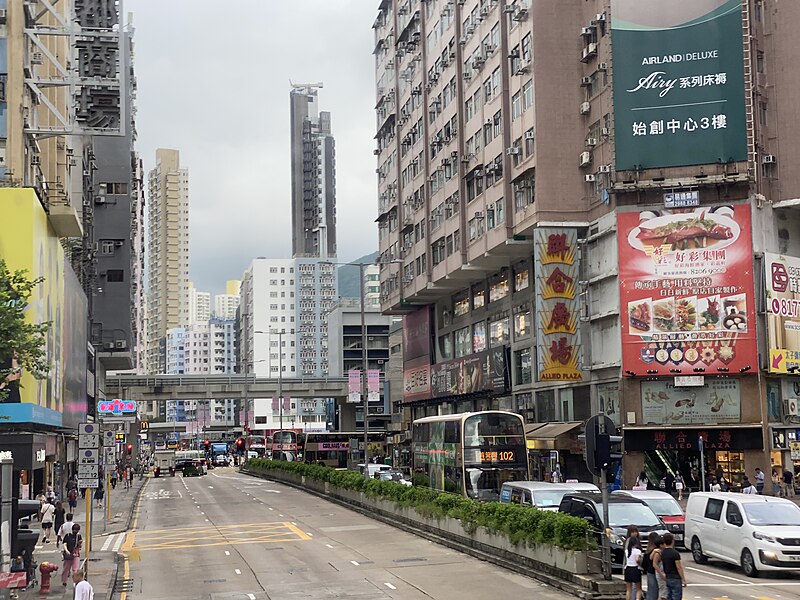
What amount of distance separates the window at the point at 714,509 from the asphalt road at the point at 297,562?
502 cm

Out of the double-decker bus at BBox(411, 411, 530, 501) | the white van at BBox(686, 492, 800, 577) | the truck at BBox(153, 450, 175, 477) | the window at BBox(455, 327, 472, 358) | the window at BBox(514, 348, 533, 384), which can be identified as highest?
the window at BBox(455, 327, 472, 358)

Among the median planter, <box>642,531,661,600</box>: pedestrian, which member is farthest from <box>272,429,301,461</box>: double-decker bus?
<box>642,531,661,600</box>: pedestrian

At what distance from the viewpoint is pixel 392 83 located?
96688 millimetres

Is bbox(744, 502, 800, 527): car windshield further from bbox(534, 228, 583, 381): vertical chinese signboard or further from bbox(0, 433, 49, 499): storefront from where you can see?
bbox(534, 228, 583, 381): vertical chinese signboard

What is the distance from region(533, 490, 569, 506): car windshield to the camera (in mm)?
30562

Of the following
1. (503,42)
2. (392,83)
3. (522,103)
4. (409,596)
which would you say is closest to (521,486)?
(409,596)

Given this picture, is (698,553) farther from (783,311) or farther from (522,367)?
(522,367)

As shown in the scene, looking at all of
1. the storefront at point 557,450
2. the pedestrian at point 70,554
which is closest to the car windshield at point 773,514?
Result: the pedestrian at point 70,554

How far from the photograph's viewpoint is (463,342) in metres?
84.0

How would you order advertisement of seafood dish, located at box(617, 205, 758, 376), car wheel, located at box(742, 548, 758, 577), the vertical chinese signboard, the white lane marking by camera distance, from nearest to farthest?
the white lane marking → car wheel, located at box(742, 548, 758, 577) → advertisement of seafood dish, located at box(617, 205, 758, 376) → the vertical chinese signboard

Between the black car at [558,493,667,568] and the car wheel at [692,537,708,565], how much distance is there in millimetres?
1578

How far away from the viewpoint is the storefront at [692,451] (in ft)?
181

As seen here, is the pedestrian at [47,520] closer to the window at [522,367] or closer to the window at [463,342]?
the window at [522,367]

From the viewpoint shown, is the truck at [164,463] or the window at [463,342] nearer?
the window at [463,342]
